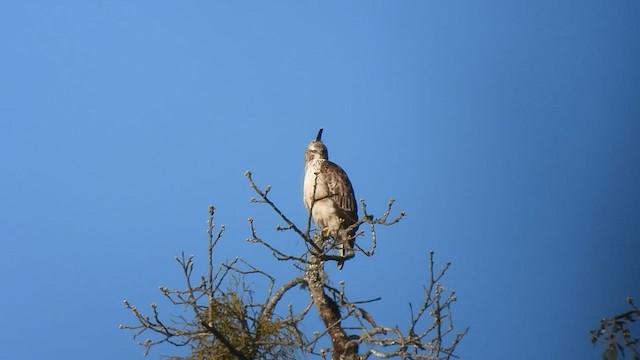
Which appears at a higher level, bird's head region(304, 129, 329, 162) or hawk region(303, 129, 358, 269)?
bird's head region(304, 129, 329, 162)

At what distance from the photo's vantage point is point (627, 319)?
198 cm

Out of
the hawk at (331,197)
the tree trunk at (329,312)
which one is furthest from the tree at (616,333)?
the hawk at (331,197)

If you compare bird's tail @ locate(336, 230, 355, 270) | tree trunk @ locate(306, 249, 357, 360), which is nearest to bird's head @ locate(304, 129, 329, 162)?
bird's tail @ locate(336, 230, 355, 270)

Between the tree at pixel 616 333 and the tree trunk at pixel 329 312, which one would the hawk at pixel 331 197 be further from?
the tree at pixel 616 333

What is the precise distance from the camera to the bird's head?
4988 millimetres

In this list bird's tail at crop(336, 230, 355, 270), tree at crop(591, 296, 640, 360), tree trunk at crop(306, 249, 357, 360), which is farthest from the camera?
bird's tail at crop(336, 230, 355, 270)

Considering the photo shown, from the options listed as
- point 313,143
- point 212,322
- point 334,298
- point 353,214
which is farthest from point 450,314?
point 313,143

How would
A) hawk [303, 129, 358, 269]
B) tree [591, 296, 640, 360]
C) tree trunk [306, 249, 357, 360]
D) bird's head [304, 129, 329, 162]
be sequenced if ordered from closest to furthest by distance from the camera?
1. tree [591, 296, 640, 360]
2. tree trunk [306, 249, 357, 360]
3. hawk [303, 129, 358, 269]
4. bird's head [304, 129, 329, 162]

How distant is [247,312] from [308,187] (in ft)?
6.26

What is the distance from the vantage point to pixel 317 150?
4992 millimetres

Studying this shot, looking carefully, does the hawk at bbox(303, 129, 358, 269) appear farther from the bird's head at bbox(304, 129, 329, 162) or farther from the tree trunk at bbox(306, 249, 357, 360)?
the tree trunk at bbox(306, 249, 357, 360)

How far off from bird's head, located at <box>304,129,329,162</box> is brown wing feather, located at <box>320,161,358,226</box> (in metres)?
0.07

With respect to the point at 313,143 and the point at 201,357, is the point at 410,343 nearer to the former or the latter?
the point at 201,357

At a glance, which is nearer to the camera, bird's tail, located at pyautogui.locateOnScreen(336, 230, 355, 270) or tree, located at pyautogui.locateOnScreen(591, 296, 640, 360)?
tree, located at pyautogui.locateOnScreen(591, 296, 640, 360)
